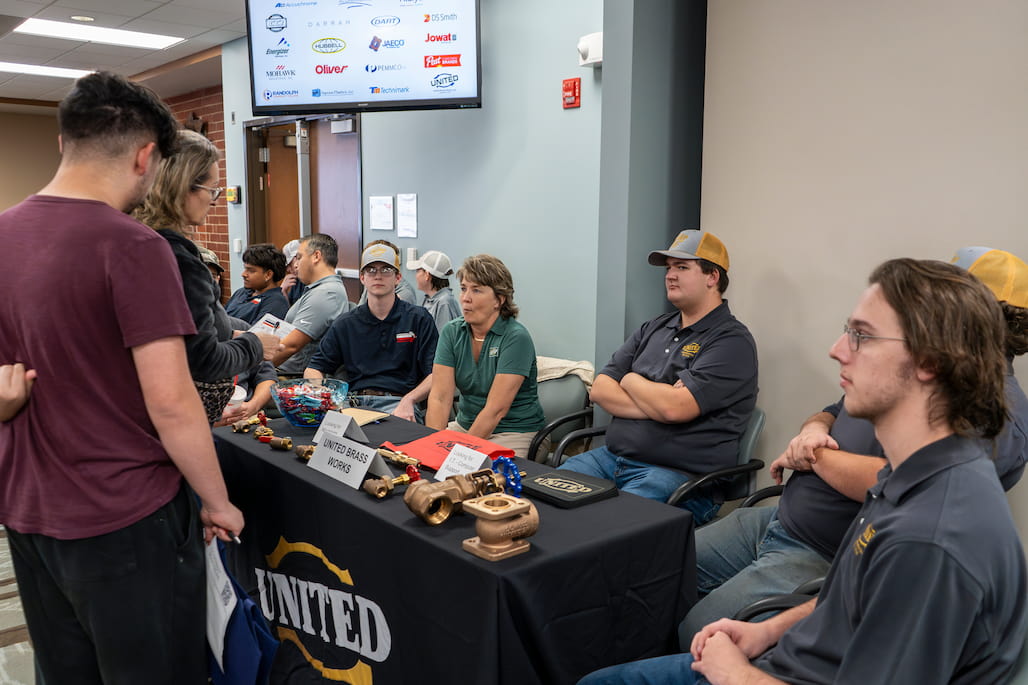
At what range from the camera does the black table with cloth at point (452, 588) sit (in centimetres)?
135

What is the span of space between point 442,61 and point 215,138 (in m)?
4.55

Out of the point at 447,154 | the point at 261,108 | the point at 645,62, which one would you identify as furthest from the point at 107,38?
the point at 645,62

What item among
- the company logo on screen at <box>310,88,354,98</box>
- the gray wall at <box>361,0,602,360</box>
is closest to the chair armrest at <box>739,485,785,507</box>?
the gray wall at <box>361,0,602,360</box>

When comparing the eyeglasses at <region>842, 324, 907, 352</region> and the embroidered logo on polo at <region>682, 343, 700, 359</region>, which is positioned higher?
the eyeglasses at <region>842, 324, 907, 352</region>

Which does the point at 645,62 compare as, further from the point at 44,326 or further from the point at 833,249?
the point at 44,326

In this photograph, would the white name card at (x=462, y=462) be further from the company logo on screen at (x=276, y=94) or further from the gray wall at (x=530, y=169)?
the company logo on screen at (x=276, y=94)

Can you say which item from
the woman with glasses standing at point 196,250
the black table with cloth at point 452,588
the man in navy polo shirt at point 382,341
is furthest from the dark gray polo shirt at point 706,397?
the woman with glasses standing at point 196,250

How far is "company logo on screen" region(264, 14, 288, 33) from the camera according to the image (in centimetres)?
425

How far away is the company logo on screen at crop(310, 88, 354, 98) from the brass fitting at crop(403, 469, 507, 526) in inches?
126

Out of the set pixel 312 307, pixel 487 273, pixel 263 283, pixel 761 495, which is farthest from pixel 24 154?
pixel 761 495

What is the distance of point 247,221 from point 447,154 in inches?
109

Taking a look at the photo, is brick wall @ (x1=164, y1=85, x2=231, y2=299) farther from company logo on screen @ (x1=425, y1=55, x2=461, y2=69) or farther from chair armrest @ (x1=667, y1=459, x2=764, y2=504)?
chair armrest @ (x1=667, y1=459, x2=764, y2=504)

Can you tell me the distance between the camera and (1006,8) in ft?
6.44

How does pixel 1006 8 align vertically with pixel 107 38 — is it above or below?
below
